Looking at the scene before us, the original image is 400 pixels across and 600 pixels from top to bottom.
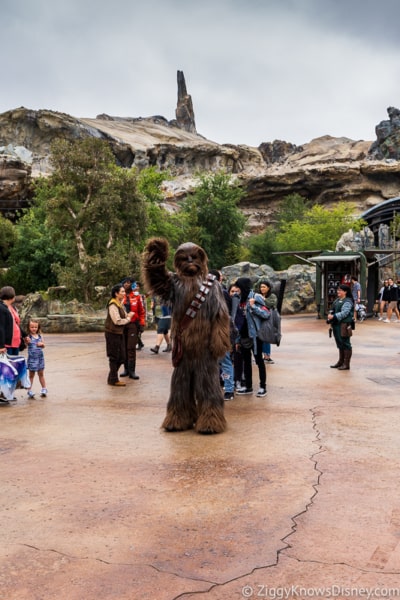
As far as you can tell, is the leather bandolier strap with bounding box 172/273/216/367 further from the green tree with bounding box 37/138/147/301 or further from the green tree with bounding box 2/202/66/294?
the green tree with bounding box 2/202/66/294

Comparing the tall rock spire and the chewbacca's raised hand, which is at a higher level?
the tall rock spire

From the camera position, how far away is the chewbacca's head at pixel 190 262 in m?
6.26

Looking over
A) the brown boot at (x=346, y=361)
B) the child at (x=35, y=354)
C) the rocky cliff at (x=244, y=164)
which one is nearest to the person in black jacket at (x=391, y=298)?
the brown boot at (x=346, y=361)

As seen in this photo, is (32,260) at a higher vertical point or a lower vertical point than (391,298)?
higher

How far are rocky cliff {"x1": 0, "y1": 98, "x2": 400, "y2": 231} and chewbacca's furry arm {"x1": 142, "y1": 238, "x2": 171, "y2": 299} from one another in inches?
1984

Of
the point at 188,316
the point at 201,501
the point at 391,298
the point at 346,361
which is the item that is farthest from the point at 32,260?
the point at 201,501

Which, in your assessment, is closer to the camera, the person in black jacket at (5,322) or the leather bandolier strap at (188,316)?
the leather bandolier strap at (188,316)

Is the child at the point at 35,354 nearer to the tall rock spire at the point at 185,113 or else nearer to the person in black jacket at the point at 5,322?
the person in black jacket at the point at 5,322

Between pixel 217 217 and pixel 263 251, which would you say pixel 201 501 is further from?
pixel 217 217

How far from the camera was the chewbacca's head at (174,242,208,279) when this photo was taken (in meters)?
6.26

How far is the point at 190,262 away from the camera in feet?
20.6

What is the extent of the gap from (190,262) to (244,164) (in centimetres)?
7939

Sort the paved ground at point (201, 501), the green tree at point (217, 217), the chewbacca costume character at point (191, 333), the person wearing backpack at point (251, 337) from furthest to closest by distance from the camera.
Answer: the green tree at point (217, 217) → the person wearing backpack at point (251, 337) → the chewbacca costume character at point (191, 333) → the paved ground at point (201, 501)

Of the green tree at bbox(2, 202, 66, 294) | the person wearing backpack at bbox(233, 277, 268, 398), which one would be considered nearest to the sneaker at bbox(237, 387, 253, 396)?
the person wearing backpack at bbox(233, 277, 268, 398)
